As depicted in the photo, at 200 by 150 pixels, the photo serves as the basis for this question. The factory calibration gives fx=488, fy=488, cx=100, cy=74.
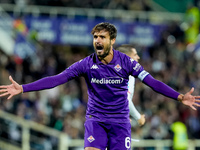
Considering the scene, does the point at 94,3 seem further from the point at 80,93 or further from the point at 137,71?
the point at 137,71

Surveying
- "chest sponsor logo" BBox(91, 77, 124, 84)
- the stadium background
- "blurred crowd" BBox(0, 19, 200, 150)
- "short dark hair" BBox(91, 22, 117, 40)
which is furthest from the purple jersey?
"blurred crowd" BBox(0, 19, 200, 150)

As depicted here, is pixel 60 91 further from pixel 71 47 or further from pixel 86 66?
pixel 86 66

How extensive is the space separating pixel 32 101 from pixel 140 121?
20.0 feet

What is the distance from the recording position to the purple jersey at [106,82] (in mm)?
6062

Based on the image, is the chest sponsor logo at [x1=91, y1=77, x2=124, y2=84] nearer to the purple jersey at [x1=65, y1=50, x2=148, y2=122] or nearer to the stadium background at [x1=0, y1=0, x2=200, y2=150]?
the purple jersey at [x1=65, y1=50, x2=148, y2=122]

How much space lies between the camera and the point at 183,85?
15586 mm

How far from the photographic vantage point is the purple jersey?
6.06 metres

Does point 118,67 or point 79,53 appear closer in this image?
point 118,67

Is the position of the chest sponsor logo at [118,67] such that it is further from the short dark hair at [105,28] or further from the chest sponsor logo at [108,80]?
the short dark hair at [105,28]

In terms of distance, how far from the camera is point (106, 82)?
6.05 meters

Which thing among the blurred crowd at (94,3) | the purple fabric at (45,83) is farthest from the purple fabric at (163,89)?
the blurred crowd at (94,3)

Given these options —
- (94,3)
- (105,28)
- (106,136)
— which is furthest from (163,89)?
(94,3)

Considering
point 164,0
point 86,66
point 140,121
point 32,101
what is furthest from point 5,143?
point 164,0

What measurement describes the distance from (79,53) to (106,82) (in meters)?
11.2
